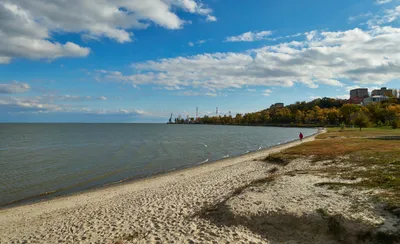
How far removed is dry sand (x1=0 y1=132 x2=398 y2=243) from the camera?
10.7 m

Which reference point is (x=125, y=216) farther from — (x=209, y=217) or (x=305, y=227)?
(x=305, y=227)

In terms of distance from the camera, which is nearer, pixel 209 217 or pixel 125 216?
pixel 209 217

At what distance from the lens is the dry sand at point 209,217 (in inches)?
423

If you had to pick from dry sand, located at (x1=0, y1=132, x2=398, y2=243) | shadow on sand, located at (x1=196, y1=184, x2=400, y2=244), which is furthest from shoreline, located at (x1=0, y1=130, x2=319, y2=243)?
shadow on sand, located at (x1=196, y1=184, x2=400, y2=244)

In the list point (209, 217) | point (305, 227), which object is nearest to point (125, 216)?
point (209, 217)

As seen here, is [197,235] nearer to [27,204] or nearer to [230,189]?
[230,189]

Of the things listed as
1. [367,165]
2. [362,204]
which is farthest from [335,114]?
[362,204]

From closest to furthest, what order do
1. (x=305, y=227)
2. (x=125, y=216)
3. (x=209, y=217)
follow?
(x=305, y=227) < (x=209, y=217) < (x=125, y=216)

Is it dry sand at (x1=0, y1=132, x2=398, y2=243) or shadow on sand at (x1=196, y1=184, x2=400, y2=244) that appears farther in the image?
dry sand at (x1=0, y1=132, x2=398, y2=243)

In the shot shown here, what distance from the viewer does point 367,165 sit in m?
20.5

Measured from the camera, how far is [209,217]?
43.3 ft

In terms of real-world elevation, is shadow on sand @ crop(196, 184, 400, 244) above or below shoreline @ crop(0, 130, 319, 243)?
above

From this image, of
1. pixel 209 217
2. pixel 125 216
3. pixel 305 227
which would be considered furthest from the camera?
pixel 125 216

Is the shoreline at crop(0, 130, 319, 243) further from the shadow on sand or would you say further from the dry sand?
the shadow on sand
